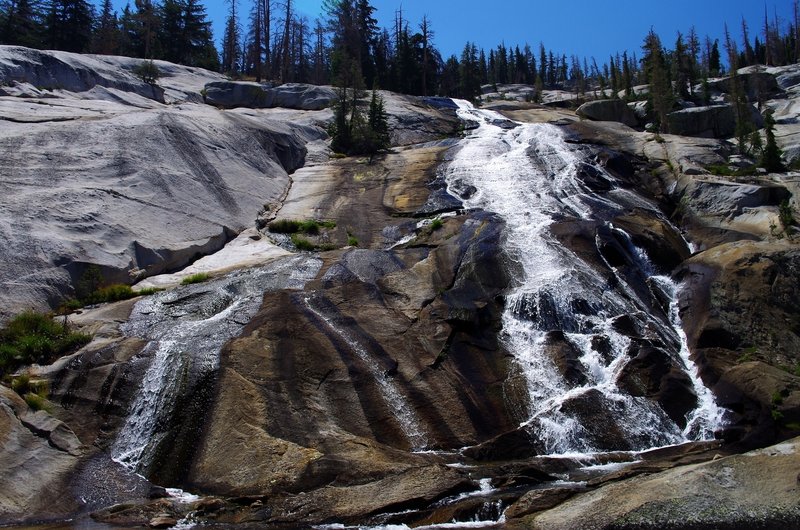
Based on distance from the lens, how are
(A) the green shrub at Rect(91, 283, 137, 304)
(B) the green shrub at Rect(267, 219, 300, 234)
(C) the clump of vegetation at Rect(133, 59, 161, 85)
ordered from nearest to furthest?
1. (A) the green shrub at Rect(91, 283, 137, 304)
2. (B) the green shrub at Rect(267, 219, 300, 234)
3. (C) the clump of vegetation at Rect(133, 59, 161, 85)

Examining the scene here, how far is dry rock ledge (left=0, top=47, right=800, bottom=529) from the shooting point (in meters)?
11.7

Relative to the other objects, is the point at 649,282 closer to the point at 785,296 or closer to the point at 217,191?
the point at 785,296

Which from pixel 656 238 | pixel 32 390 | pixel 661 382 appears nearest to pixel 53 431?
pixel 32 390

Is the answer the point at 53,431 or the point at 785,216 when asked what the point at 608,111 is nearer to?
the point at 785,216

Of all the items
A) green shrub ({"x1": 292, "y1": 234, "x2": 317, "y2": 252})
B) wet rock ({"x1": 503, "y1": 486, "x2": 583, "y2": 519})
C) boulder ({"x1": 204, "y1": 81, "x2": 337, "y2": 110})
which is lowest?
wet rock ({"x1": 503, "y1": 486, "x2": 583, "y2": 519})

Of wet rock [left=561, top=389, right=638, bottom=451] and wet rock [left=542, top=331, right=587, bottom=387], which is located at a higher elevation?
wet rock [left=542, top=331, right=587, bottom=387]

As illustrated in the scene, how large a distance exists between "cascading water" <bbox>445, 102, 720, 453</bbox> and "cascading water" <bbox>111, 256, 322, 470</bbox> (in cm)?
744

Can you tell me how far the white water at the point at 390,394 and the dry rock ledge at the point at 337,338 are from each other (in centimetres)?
11

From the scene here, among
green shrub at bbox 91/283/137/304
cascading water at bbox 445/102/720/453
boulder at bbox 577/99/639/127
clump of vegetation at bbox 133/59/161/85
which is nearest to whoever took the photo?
cascading water at bbox 445/102/720/453

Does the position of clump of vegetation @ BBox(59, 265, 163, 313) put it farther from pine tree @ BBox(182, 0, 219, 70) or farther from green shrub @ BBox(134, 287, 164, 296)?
pine tree @ BBox(182, 0, 219, 70)

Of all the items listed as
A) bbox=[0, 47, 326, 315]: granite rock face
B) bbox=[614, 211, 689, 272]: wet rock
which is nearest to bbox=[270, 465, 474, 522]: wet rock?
bbox=[0, 47, 326, 315]: granite rock face

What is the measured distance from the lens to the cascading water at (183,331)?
14664 millimetres

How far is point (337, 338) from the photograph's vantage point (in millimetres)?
17219

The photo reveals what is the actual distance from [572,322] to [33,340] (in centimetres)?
1505
